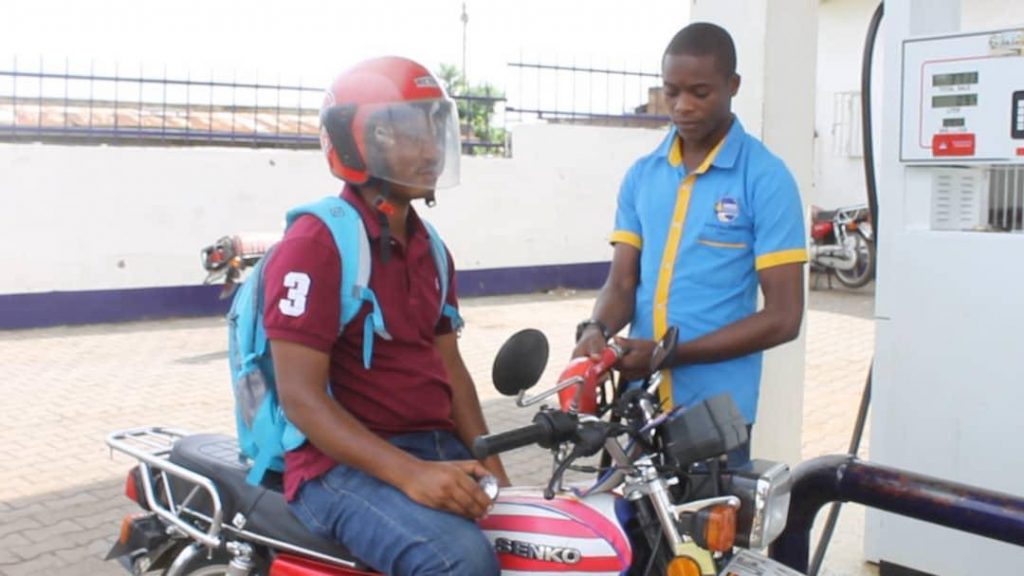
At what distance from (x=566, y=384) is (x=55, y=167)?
9251 millimetres

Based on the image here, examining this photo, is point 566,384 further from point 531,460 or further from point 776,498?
point 531,460

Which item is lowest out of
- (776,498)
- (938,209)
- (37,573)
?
(37,573)

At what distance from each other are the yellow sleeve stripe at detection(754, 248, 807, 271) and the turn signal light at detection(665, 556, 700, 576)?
1.04 m

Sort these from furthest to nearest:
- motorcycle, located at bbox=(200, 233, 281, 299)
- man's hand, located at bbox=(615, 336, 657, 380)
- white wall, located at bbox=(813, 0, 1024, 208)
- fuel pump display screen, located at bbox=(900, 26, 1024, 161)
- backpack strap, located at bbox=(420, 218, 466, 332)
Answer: white wall, located at bbox=(813, 0, 1024, 208)
motorcycle, located at bbox=(200, 233, 281, 299)
fuel pump display screen, located at bbox=(900, 26, 1024, 161)
backpack strap, located at bbox=(420, 218, 466, 332)
man's hand, located at bbox=(615, 336, 657, 380)

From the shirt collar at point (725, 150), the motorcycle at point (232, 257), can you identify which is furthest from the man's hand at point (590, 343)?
the motorcycle at point (232, 257)

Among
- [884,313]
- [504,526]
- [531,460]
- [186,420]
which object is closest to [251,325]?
[504,526]

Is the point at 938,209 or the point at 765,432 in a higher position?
the point at 938,209

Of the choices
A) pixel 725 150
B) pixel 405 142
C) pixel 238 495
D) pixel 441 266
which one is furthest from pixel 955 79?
pixel 238 495

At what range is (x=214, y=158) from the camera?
11070 millimetres

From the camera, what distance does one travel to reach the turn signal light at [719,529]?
1996mm

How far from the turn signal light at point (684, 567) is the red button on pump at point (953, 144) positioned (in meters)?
2.38

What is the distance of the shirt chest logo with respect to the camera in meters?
2.87

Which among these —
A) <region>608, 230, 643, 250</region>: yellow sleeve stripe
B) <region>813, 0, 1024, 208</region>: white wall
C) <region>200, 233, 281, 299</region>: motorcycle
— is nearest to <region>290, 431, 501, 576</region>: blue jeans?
<region>608, 230, 643, 250</region>: yellow sleeve stripe

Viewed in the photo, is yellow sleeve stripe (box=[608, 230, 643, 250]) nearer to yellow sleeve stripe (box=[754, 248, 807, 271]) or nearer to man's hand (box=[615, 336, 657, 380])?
yellow sleeve stripe (box=[754, 248, 807, 271])
